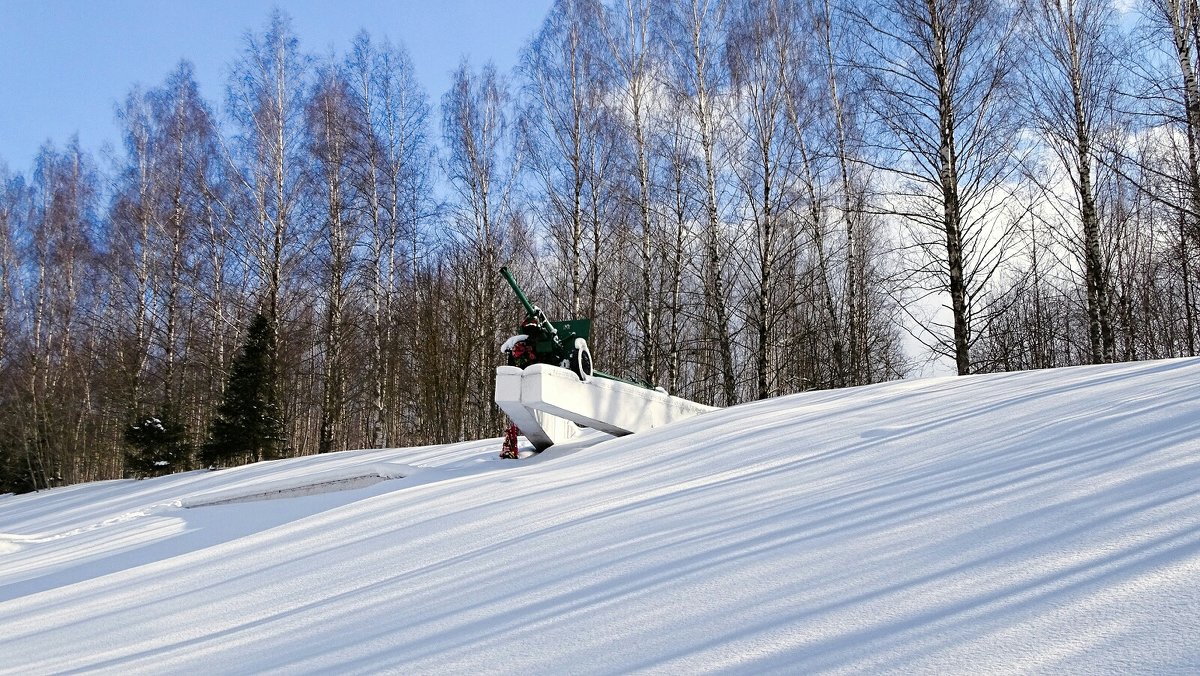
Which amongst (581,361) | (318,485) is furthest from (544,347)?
(318,485)

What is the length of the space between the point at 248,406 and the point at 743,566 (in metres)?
17.1

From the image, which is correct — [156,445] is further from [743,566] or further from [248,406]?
[743,566]

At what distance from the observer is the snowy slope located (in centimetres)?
189

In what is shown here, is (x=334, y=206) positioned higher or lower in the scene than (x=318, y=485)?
higher

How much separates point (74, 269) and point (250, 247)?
10576 mm

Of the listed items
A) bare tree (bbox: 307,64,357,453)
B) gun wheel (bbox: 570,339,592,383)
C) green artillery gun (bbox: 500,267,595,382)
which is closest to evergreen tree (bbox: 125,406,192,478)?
bare tree (bbox: 307,64,357,453)

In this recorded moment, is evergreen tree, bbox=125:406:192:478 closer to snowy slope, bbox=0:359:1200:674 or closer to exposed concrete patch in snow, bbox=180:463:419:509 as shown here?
exposed concrete patch in snow, bbox=180:463:419:509

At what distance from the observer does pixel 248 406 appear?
17234 mm

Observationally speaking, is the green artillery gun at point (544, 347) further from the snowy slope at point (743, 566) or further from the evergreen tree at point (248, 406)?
the evergreen tree at point (248, 406)

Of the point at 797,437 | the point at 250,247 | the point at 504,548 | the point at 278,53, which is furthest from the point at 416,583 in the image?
the point at 278,53

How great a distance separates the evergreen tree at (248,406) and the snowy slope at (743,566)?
11.9 m

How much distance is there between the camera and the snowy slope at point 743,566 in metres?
1.89

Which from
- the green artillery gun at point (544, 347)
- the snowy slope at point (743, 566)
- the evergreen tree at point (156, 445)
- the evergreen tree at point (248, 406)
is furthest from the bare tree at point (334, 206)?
the snowy slope at point (743, 566)

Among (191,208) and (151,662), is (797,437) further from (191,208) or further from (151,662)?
(191,208)
